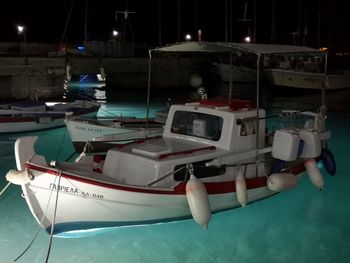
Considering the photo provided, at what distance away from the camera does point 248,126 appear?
31.8 feet

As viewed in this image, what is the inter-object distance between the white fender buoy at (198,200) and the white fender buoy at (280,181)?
2086 millimetres

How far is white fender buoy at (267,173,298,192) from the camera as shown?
30.8 ft

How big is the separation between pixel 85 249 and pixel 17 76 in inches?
848

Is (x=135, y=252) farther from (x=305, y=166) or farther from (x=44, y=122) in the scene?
(x=44, y=122)

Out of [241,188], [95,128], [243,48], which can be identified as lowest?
[241,188]

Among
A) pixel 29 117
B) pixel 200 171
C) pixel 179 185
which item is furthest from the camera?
pixel 29 117

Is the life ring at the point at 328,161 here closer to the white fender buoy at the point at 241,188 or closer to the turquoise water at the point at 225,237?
the turquoise water at the point at 225,237

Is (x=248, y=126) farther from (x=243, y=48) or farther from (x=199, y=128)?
(x=243, y=48)

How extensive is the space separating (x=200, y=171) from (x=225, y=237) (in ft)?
4.45

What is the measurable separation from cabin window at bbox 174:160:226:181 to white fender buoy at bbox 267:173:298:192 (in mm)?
1053

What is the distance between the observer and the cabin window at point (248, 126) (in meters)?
9.53

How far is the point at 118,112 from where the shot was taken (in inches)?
1082

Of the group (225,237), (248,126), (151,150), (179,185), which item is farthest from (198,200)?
(248,126)

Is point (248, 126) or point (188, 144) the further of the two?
point (248, 126)
